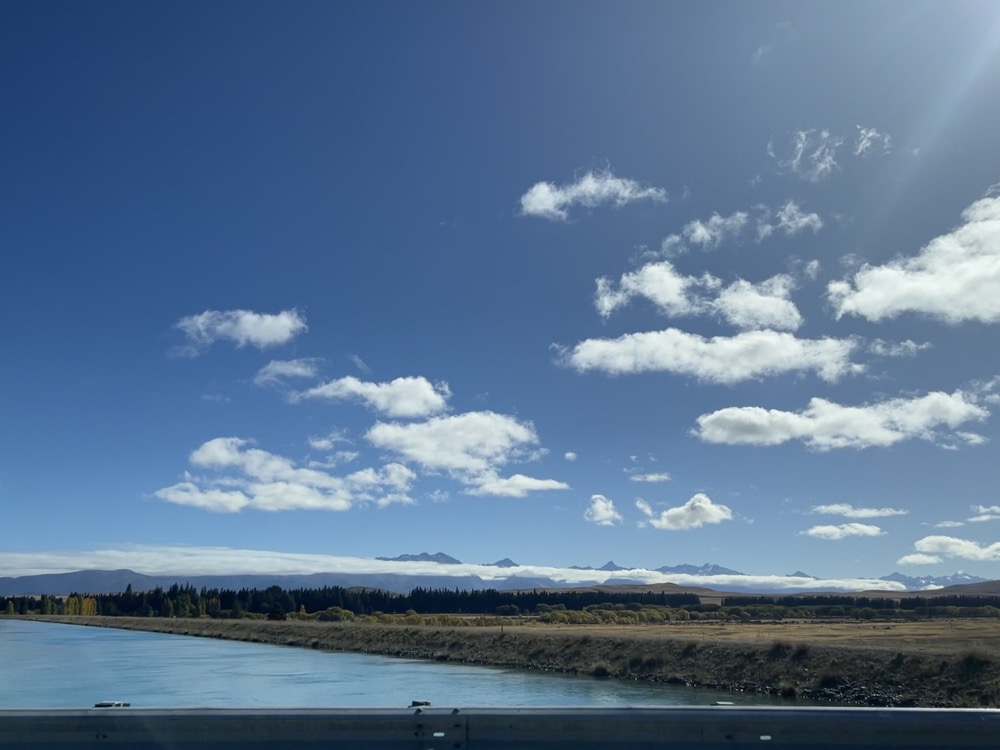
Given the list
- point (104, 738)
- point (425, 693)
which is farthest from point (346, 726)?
point (425, 693)

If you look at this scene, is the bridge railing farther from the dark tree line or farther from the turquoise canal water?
the dark tree line

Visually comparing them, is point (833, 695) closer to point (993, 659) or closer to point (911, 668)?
point (911, 668)

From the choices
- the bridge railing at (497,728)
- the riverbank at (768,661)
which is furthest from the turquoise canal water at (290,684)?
the bridge railing at (497,728)

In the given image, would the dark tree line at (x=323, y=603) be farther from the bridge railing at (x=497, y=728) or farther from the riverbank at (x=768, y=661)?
the bridge railing at (x=497, y=728)

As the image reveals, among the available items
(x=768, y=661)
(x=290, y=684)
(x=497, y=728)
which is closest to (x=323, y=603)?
(x=290, y=684)

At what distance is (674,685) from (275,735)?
129 ft

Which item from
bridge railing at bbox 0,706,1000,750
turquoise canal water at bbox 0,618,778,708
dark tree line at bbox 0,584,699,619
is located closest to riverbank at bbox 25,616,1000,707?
turquoise canal water at bbox 0,618,778,708

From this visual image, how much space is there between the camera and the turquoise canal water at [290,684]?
32281mm

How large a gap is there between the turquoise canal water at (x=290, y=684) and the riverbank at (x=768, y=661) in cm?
227

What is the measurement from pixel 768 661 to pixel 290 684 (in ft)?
73.8

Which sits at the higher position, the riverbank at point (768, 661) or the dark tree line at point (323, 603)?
the riverbank at point (768, 661)

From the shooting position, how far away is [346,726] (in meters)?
5.31

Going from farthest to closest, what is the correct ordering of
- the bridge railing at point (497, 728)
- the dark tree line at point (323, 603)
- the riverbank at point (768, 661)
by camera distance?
the dark tree line at point (323, 603), the riverbank at point (768, 661), the bridge railing at point (497, 728)

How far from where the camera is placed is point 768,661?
4012 centimetres
